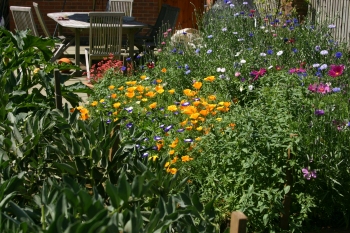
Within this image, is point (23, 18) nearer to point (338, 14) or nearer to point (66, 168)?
point (338, 14)

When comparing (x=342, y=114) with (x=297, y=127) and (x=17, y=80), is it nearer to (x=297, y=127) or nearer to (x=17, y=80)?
(x=297, y=127)

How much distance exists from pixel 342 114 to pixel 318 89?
22 cm

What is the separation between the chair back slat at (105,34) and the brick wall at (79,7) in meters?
5.41

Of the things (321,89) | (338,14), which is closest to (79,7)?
(338,14)

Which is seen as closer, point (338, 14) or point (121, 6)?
point (338, 14)

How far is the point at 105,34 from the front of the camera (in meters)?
9.80

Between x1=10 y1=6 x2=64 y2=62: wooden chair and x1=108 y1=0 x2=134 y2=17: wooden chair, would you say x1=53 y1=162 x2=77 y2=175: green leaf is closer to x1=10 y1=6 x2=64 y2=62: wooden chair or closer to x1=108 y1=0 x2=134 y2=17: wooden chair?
x1=10 y1=6 x2=64 y2=62: wooden chair

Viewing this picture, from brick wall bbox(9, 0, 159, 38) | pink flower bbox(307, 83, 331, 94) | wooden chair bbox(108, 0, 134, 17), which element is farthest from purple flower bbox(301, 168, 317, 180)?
brick wall bbox(9, 0, 159, 38)

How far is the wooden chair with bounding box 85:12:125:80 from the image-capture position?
968 centimetres

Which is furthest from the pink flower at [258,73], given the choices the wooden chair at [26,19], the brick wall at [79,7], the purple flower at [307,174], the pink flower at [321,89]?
the brick wall at [79,7]

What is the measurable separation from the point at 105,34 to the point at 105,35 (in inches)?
0.6

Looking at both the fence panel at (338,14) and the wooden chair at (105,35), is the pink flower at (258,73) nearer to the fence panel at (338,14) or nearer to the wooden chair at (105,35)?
the fence panel at (338,14)

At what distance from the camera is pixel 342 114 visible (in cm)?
416

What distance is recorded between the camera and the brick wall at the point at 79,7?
1520cm
